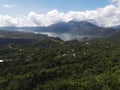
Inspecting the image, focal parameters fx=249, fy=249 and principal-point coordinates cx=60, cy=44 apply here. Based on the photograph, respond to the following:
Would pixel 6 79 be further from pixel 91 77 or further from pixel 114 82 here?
pixel 114 82

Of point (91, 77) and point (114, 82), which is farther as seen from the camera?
point (91, 77)

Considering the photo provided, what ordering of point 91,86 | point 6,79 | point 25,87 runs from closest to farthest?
point 91,86 → point 25,87 → point 6,79

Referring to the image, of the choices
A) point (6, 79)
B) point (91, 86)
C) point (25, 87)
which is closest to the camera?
point (91, 86)

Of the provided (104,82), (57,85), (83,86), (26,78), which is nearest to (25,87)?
(26,78)

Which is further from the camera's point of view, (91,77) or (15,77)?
(15,77)

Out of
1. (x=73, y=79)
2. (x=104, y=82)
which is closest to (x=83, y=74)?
(x=73, y=79)

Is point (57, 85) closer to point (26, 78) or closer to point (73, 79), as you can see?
point (73, 79)

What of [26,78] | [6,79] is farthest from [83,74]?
[6,79]
